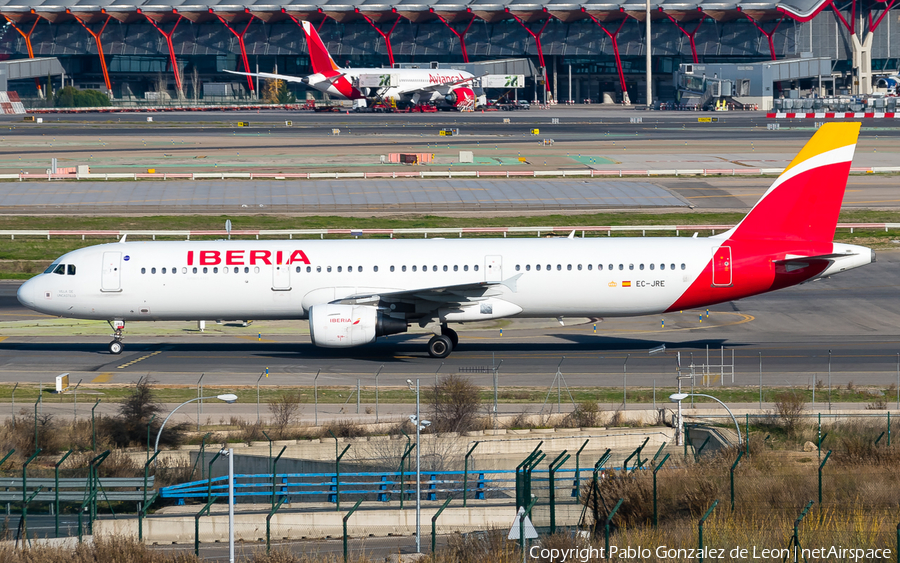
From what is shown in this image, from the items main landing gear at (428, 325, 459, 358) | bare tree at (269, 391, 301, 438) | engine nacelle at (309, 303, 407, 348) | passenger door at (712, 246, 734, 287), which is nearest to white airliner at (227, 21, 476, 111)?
main landing gear at (428, 325, 459, 358)

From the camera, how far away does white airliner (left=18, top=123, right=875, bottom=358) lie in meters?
41.1

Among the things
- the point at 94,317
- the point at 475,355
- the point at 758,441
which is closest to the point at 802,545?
the point at 758,441

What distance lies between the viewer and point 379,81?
551ft

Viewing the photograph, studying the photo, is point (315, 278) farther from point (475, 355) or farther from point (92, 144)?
point (92, 144)

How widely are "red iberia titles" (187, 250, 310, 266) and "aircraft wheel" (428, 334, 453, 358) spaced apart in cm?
596

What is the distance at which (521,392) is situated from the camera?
3747 centimetres

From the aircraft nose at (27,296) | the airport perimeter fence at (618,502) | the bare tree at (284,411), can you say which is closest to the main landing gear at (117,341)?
the aircraft nose at (27,296)

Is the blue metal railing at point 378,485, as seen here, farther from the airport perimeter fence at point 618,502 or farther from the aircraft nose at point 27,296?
the aircraft nose at point 27,296

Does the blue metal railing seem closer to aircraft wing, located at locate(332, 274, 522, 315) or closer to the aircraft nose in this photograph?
aircraft wing, located at locate(332, 274, 522, 315)

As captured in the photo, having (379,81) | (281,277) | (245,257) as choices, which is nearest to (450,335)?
(281,277)

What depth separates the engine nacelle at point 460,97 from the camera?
174m

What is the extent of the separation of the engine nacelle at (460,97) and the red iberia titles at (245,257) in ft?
441

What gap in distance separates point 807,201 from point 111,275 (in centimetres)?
2741

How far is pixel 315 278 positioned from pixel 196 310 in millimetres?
4980
